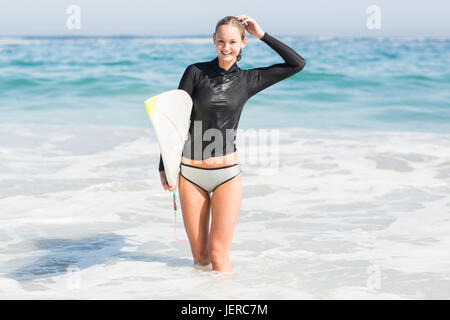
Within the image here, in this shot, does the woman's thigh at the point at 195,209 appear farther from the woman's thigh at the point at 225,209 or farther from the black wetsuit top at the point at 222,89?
the black wetsuit top at the point at 222,89

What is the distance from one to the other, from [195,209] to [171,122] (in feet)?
2.23

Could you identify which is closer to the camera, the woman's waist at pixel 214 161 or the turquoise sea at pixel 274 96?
the woman's waist at pixel 214 161

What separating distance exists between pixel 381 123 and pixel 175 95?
12.1 metres

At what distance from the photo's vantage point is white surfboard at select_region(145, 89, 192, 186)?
4.30 meters

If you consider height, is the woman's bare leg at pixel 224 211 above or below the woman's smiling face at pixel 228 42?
below

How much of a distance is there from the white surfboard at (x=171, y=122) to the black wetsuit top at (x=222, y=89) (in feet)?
0.19

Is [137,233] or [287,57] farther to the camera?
[137,233]

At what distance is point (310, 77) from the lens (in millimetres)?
24031

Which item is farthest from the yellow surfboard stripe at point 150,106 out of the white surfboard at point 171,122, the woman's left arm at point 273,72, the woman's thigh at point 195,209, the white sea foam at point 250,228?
the white sea foam at point 250,228

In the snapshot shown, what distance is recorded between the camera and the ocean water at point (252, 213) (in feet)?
16.2

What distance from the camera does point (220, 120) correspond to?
171 inches

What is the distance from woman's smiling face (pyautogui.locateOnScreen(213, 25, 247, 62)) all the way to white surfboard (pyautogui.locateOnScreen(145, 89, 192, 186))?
40 centimetres
